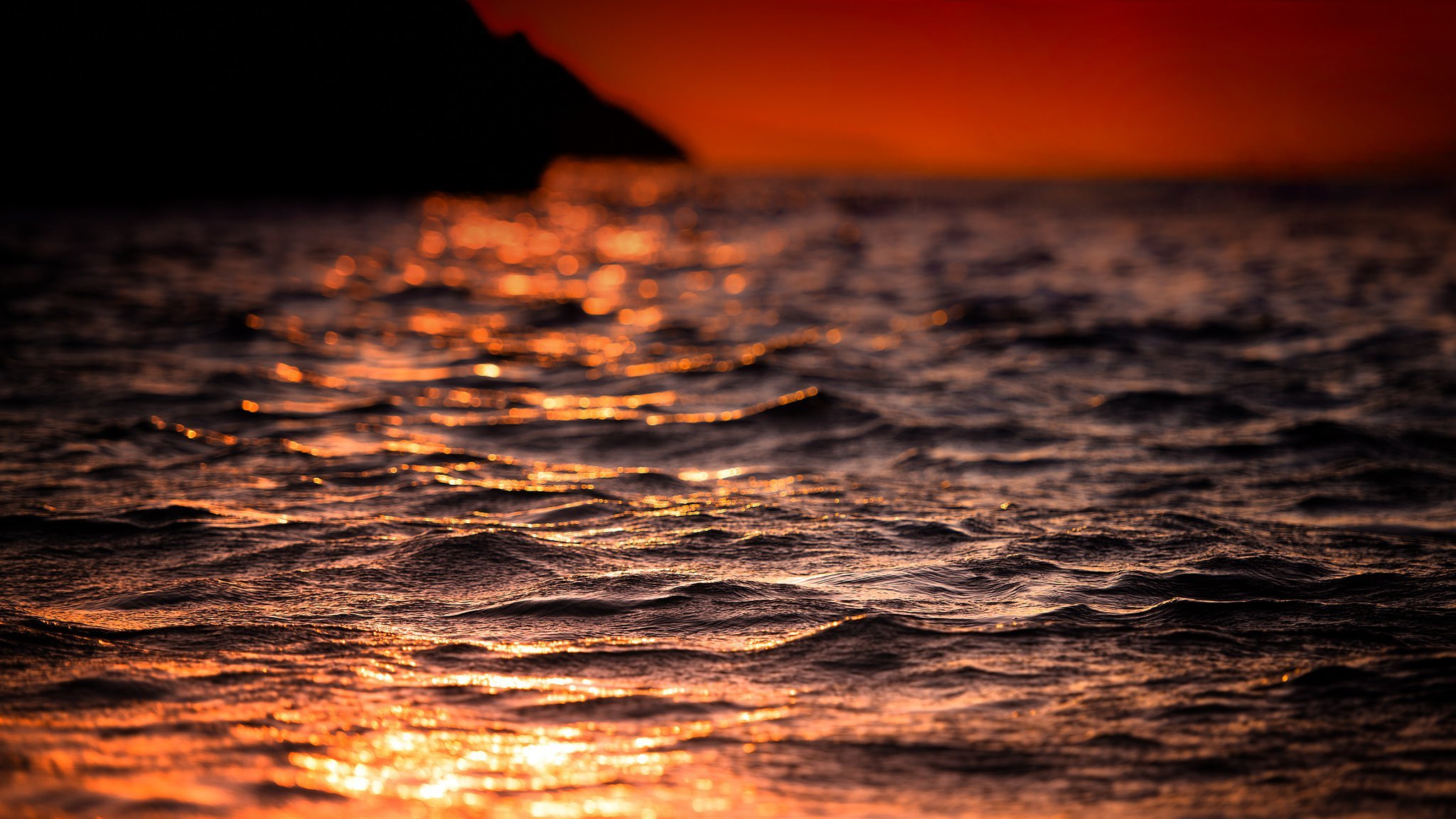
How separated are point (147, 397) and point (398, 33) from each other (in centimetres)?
373

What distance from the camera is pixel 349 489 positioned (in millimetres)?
6508

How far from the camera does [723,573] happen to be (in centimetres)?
503

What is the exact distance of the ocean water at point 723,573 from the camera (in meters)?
3.19

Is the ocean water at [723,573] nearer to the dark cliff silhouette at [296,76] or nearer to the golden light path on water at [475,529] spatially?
the golden light path on water at [475,529]

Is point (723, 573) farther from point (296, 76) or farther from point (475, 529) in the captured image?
point (296, 76)

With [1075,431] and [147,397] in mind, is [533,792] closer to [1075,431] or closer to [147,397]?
[1075,431]

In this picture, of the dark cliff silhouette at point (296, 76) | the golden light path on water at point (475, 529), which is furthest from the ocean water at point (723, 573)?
the dark cliff silhouette at point (296, 76)

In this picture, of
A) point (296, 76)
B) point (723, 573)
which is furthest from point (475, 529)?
point (296, 76)

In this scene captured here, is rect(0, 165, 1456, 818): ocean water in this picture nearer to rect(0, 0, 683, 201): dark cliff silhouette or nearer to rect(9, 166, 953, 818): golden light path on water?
rect(9, 166, 953, 818): golden light path on water

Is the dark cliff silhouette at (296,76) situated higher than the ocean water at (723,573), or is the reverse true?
the dark cliff silhouette at (296,76)

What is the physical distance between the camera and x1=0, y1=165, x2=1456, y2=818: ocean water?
319 cm

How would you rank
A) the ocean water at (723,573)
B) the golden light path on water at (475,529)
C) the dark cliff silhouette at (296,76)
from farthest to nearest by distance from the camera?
the dark cliff silhouette at (296,76)
the ocean water at (723,573)
the golden light path on water at (475,529)

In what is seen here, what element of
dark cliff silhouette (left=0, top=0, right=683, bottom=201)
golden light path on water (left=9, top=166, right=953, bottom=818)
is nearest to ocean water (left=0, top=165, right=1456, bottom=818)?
golden light path on water (left=9, top=166, right=953, bottom=818)

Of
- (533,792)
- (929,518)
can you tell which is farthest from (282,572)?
(929,518)
